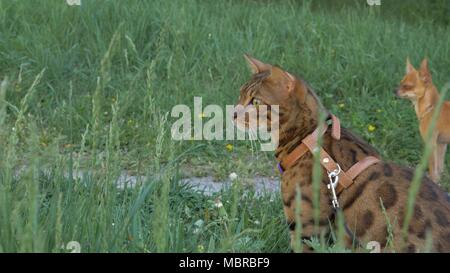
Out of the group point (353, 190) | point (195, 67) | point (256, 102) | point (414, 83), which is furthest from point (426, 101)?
point (353, 190)

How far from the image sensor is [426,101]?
6227 millimetres

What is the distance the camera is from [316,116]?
3.56 m

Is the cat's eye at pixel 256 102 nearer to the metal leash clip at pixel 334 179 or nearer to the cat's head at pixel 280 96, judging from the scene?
the cat's head at pixel 280 96

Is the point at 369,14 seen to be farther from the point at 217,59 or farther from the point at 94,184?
the point at 94,184

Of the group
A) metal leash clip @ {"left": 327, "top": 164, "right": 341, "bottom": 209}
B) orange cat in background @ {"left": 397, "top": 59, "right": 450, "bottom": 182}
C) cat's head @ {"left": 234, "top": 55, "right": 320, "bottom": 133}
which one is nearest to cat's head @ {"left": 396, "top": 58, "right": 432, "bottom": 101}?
orange cat in background @ {"left": 397, "top": 59, "right": 450, "bottom": 182}

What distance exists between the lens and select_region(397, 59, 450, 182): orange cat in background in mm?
6027

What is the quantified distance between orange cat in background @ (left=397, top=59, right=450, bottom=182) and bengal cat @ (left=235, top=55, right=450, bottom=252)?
8.57ft

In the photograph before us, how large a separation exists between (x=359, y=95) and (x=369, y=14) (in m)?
1.65

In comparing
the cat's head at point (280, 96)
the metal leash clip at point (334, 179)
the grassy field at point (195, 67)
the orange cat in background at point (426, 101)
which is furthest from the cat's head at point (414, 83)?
the metal leash clip at point (334, 179)

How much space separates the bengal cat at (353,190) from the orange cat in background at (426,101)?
261cm

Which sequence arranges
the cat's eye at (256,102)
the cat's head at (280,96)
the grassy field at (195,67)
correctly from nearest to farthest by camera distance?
1. the cat's head at (280,96)
2. the cat's eye at (256,102)
3. the grassy field at (195,67)

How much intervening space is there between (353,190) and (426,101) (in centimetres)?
331

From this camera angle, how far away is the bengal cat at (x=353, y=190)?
9.72 ft
